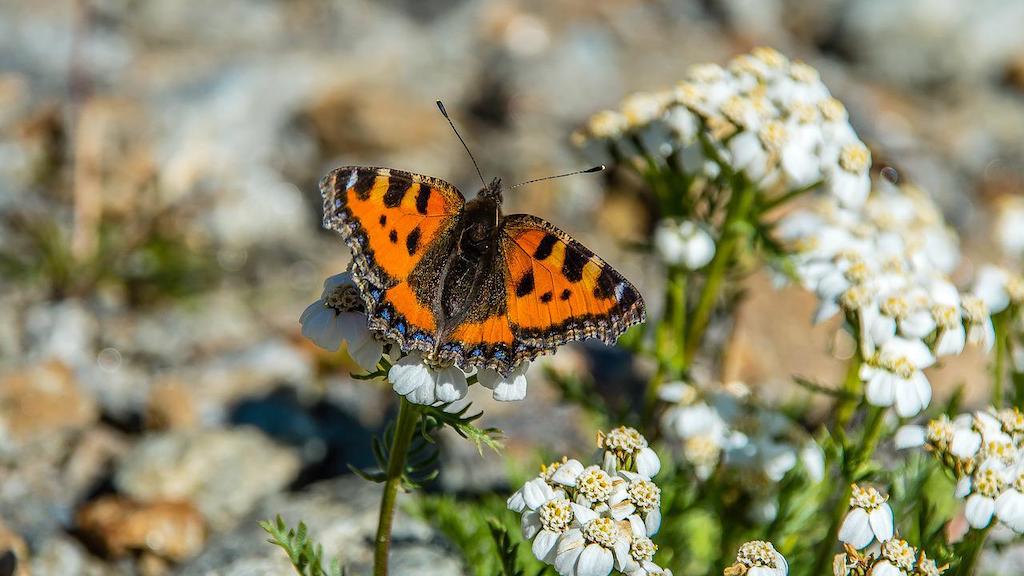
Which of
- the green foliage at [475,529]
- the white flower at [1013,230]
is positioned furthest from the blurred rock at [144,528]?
the white flower at [1013,230]

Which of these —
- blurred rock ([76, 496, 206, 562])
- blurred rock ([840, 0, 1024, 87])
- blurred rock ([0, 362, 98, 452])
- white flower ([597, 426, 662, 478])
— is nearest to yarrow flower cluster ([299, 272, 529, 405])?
white flower ([597, 426, 662, 478])

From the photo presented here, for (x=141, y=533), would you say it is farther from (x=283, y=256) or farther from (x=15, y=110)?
(x=15, y=110)

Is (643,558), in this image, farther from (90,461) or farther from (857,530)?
(90,461)

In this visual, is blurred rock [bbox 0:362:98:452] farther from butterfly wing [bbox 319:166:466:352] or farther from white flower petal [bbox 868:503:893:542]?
white flower petal [bbox 868:503:893:542]

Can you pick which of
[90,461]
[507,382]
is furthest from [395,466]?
[90,461]

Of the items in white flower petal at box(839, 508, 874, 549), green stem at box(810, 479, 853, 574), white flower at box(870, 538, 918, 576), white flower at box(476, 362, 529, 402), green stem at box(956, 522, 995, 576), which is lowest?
green stem at box(810, 479, 853, 574)

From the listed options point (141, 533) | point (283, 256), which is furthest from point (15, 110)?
point (141, 533)

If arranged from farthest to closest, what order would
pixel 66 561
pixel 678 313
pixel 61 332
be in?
pixel 61 332 < pixel 66 561 < pixel 678 313
